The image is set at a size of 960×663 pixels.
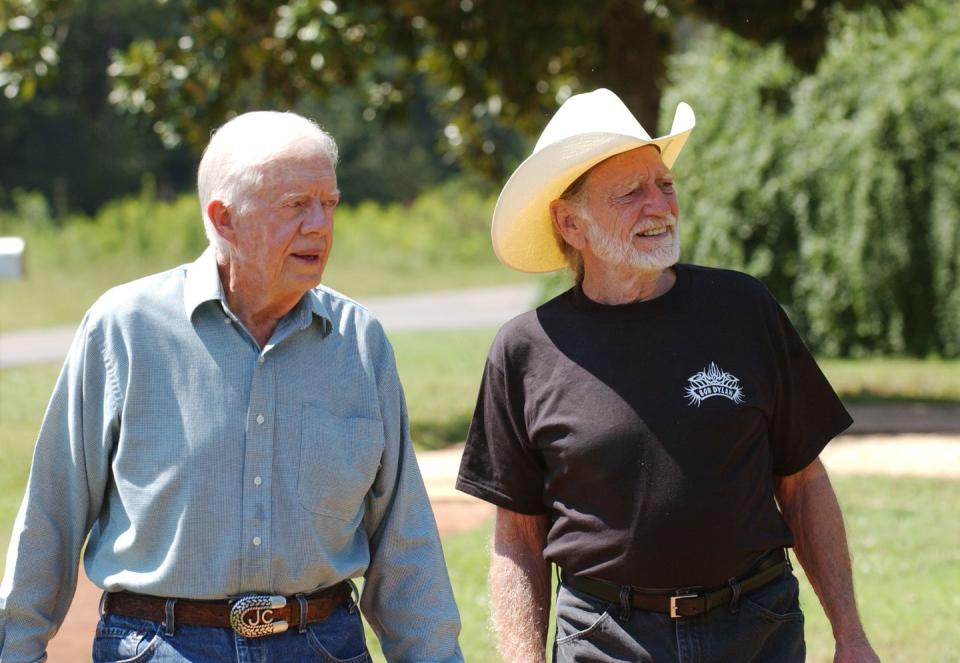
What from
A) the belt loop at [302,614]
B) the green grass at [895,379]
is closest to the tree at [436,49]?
the green grass at [895,379]

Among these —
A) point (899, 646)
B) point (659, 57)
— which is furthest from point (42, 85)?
point (899, 646)

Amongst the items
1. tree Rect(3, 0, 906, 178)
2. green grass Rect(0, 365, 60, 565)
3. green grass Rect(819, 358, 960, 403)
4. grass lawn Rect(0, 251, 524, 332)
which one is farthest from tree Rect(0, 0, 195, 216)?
tree Rect(3, 0, 906, 178)

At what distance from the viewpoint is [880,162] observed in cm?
1655

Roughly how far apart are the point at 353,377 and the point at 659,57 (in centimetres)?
997

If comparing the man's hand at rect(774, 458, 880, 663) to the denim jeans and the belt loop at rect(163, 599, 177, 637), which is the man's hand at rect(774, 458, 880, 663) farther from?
the belt loop at rect(163, 599, 177, 637)

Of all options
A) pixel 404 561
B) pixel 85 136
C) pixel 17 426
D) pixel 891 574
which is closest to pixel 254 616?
pixel 404 561

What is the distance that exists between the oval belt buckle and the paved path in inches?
641

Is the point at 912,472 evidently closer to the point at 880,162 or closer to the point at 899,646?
the point at 899,646

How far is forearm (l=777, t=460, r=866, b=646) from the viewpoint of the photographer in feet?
11.2

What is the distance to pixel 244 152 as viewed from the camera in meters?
3.00

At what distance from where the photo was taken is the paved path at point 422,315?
65.7 ft

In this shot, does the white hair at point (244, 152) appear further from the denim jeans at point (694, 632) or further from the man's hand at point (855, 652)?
the man's hand at point (855, 652)

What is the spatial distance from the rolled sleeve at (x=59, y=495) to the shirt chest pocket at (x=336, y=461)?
1.30 feet

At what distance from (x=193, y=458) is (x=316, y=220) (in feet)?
Result: 1.78
